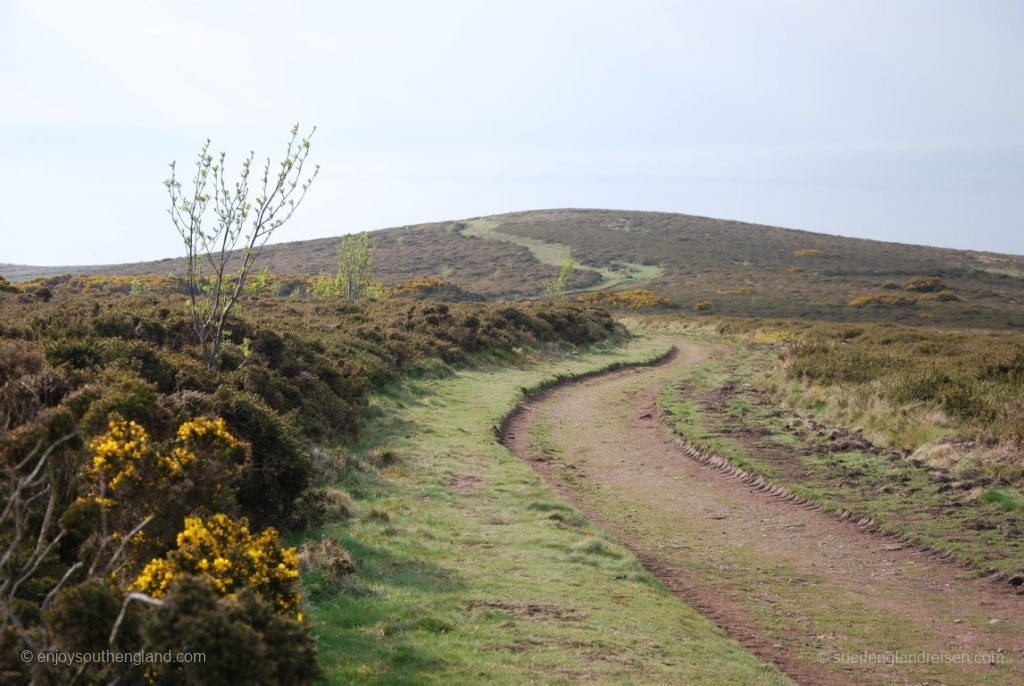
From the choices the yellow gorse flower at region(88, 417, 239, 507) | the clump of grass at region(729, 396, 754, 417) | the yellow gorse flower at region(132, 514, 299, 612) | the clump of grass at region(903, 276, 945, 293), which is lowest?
the clump of grass at region(729, 396, 754, 417)

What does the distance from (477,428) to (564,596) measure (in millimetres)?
10233

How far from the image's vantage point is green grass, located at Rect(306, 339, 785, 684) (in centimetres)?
703

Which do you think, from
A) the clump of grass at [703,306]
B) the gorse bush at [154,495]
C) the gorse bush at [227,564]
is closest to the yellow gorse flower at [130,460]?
the gorse bush at [154,495]

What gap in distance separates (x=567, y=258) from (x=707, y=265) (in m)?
22.9

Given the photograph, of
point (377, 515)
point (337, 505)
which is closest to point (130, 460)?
point (337, 505)

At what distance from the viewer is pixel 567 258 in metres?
120

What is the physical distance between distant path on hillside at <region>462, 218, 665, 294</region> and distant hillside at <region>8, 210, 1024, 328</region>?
0.33 m

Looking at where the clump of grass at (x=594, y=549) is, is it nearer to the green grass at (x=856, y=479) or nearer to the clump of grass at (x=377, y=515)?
the clump of grass at (x=377, y=515)

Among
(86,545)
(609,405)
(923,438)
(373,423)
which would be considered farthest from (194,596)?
(609,405)

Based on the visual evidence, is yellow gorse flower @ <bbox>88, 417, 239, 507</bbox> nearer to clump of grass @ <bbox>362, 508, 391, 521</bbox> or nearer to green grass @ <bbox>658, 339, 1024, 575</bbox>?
clump of grass @ <bbox>362, 508, 391, 521</bbox>

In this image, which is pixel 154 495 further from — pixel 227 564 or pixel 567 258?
pixel 567 258

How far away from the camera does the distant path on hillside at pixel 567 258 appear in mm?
99863

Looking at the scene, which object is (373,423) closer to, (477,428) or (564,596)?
(477,428)

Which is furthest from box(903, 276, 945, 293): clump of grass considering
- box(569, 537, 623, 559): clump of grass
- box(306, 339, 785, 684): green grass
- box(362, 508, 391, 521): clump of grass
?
box(362, 508, 391, 521): clump of grass
